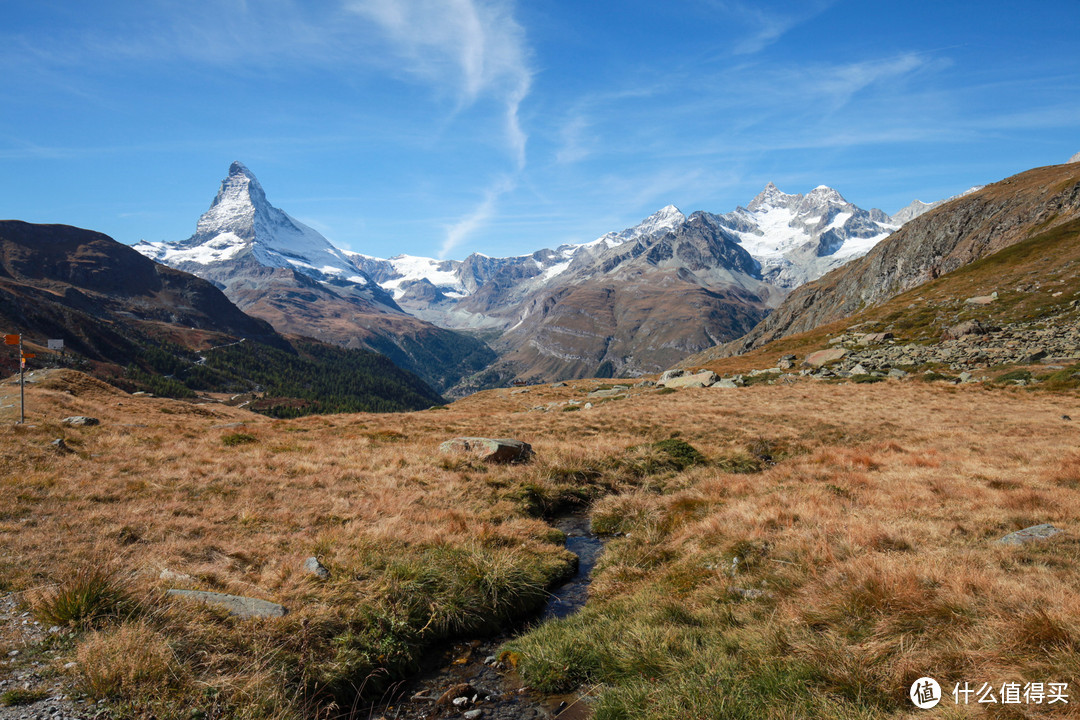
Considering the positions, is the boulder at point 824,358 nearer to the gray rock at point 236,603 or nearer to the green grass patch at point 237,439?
the green grass patch at point 237,439

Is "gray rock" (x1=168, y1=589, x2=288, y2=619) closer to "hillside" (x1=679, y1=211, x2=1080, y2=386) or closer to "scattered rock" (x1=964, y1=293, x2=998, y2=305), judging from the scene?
"hillside" (x1=679, y1=211, x2=1080, y2=386)

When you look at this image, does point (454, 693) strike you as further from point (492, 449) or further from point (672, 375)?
point (672, 375)

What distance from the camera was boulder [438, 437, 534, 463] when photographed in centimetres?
2080

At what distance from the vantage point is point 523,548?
41.7 feet

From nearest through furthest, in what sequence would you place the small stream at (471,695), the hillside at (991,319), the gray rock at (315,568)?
the small stream at (471,695) < the gray rock at (315,568) < the hillside at (991,319)

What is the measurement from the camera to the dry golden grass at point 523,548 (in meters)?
6.42

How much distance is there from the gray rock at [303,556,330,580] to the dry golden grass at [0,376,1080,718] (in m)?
0.22

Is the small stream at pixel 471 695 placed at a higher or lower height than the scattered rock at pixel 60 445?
lower

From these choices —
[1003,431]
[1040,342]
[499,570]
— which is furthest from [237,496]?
[1040,342]

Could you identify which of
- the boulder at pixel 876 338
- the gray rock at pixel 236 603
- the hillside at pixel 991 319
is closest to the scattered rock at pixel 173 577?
the gray rock at pixel 236 603

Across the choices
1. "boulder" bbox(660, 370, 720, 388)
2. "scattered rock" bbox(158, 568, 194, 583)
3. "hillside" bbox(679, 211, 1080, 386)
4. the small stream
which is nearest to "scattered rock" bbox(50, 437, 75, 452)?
"scattered rock" bbox(158, 568, 194, 583)

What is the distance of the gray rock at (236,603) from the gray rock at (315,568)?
4.02 feet

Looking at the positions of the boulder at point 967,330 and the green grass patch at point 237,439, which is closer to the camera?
the green grass patch at point 237,439

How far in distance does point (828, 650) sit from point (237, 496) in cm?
1548
